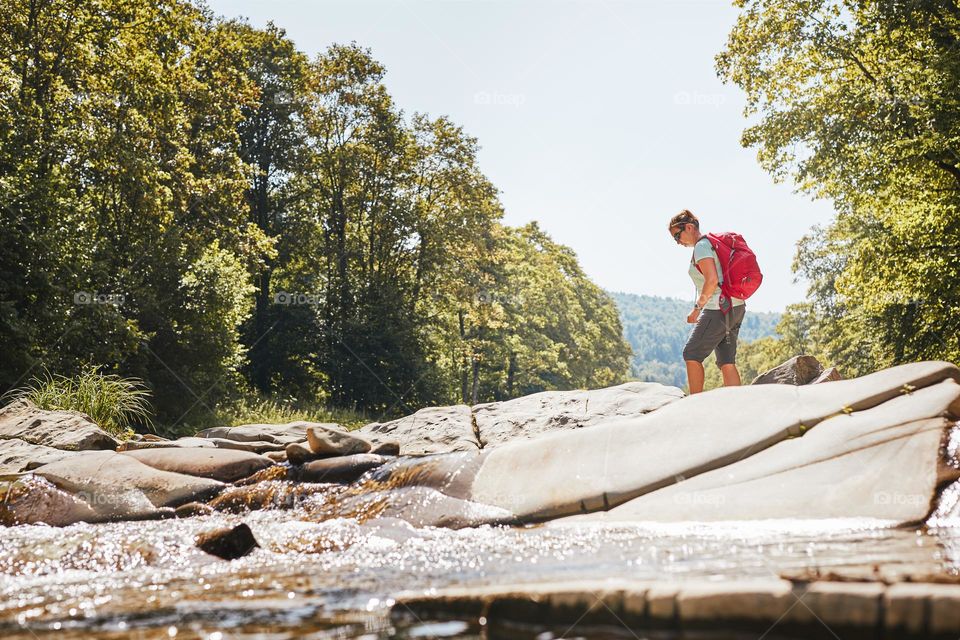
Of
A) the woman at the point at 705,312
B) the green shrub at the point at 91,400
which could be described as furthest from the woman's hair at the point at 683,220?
the green shrub at the point at 91,400

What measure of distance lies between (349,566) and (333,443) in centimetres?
435

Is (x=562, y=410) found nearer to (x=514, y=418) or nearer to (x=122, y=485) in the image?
(x=514, y=418)

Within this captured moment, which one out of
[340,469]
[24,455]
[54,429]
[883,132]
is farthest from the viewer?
[883,132]

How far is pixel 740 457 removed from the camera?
270 inches

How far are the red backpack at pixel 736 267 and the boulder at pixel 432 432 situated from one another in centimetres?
426

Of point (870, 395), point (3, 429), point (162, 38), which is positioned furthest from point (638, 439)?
point (162, 38)

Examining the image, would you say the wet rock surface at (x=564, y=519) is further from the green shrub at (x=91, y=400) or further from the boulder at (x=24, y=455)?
the green shrub at (x=91, y=400)

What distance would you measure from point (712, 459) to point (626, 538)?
161cm

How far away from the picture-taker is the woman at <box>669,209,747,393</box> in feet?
29.4

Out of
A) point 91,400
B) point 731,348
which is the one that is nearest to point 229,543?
point 731,348

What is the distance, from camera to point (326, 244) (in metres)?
38.5

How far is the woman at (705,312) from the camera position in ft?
29.4

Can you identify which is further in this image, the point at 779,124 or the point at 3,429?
the point at 779,124

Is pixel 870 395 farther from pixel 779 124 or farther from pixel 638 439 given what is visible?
pixel 779 124
